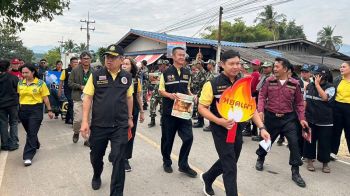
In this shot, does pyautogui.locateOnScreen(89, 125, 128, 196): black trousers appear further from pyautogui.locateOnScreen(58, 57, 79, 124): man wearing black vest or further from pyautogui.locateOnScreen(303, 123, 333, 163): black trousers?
pyautogui.locateOnScreen(58, 57, 79, 124): man wearing black vest

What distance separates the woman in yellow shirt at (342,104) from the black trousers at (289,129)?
1251mm

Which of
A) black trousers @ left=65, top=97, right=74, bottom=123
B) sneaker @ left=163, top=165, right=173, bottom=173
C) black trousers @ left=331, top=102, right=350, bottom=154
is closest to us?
sneaker @ left=163, top=165, right=173, bottom=173

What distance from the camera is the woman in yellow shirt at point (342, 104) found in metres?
5.88

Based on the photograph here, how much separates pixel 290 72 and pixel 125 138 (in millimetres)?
3116

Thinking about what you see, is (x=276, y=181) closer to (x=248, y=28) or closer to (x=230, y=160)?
(x=230, y=160)

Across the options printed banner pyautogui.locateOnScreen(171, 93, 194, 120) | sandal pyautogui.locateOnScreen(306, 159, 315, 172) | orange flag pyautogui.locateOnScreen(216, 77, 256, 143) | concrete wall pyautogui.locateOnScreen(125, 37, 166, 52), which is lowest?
sandal pyautogui.locateOnScreen(306, 159, 315, 172)

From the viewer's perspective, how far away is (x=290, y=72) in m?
5.59

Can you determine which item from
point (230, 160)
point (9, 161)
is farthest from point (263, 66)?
point (9, 161)

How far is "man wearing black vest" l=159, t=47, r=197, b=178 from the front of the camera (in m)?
5.18

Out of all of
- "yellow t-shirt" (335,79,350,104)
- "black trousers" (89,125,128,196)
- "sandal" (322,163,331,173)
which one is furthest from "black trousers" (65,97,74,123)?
"yellow t-shirt" (335,79,350,104)

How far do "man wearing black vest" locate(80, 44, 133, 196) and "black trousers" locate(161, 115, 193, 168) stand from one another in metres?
1.17

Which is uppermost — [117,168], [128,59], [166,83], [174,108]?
[128,59]

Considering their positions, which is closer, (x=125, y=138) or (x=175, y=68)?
(x=125, y=138)

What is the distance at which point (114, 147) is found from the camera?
4.07 m
